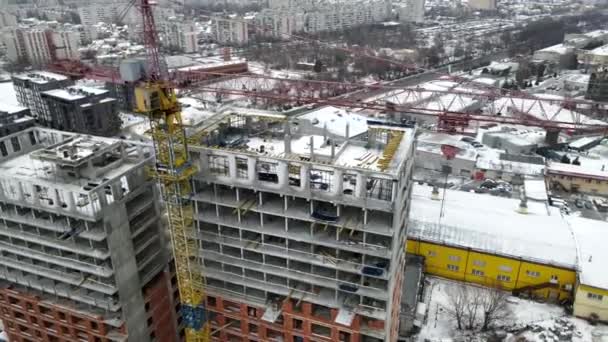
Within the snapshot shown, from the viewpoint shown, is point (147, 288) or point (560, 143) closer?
point (147, 288)

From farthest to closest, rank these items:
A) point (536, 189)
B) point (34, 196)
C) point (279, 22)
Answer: point (279, 22), point (536, 189), point (34, 196)

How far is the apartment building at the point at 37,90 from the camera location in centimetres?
6969

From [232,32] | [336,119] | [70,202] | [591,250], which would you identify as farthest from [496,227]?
[232,32]

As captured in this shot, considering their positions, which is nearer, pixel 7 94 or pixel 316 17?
pixel 7 94

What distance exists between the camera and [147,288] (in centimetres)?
2403

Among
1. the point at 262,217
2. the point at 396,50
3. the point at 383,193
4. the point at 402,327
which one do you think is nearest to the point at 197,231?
the point at 262,217

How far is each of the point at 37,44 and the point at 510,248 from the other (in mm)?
131566

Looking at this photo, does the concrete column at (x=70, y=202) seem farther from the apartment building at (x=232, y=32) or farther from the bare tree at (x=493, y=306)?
the apartment building at (x=232, y=32)

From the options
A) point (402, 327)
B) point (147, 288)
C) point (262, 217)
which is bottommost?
point (402, 327)

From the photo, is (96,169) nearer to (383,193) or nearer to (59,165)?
(59,165)

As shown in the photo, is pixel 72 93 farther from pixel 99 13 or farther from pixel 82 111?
pixel 99 13

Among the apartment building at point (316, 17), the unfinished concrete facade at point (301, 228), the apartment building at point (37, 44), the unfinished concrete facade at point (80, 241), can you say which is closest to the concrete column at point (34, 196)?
the unfinished concrete facade at point (80, 241)

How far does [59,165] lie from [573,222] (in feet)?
129

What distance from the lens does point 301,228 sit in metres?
19.6
